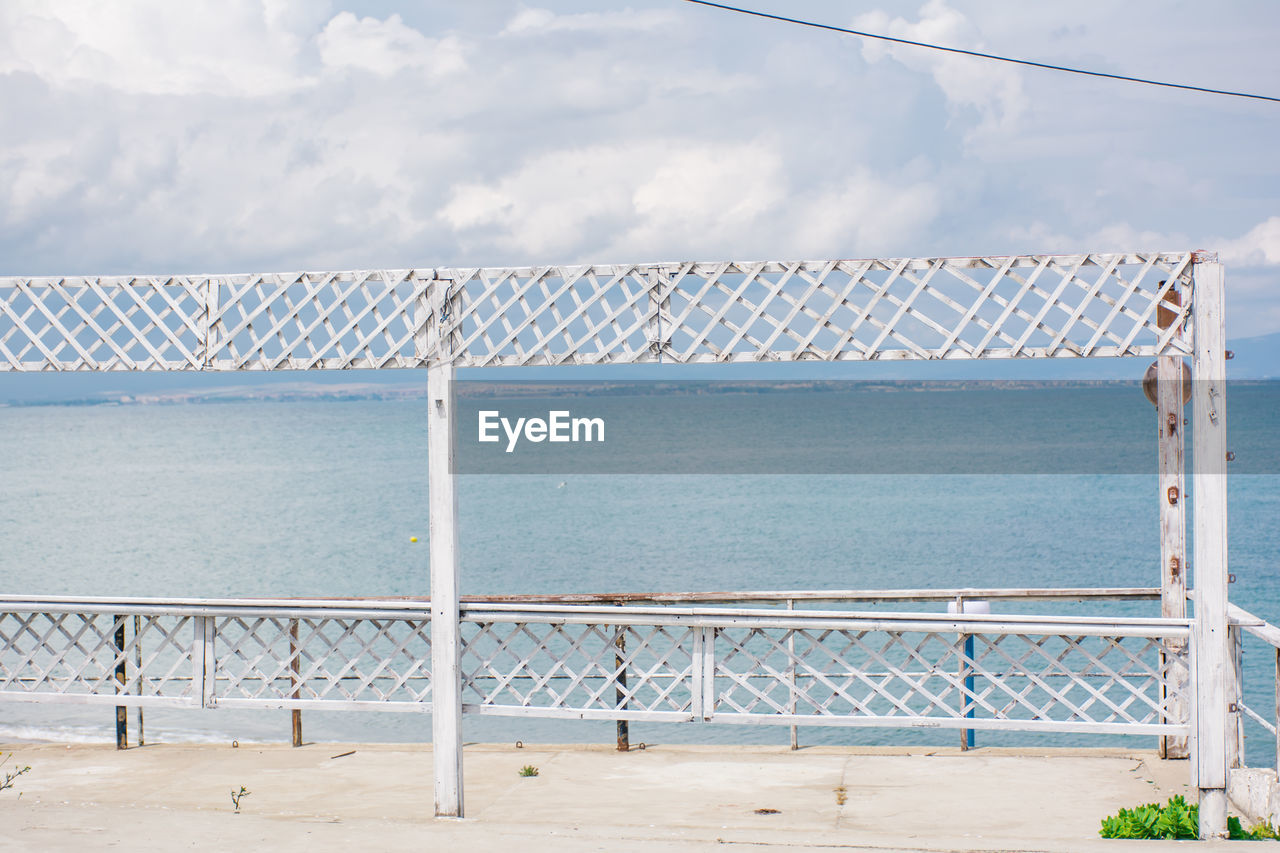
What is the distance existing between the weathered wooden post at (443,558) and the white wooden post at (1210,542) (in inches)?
151

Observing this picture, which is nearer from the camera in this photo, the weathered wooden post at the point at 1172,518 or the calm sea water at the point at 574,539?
the weathered wooden post at the point at 1172,518

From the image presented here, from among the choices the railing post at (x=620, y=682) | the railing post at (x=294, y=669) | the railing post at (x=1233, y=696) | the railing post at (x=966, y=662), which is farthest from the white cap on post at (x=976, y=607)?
the railing post at (x=294, y=669)

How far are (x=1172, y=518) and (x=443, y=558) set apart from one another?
447cm

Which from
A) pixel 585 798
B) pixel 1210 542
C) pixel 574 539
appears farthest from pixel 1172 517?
pixel 574 539

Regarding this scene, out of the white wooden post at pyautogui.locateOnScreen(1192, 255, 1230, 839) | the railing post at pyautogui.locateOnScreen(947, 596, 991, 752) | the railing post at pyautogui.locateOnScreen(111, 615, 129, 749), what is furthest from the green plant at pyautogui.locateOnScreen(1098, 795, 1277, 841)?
the railing post at pyautogui.locateOnScreen(111, 615, 129, 749)

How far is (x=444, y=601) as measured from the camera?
659 centimetres

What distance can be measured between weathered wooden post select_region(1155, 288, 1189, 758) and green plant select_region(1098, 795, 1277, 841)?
0.63 meters

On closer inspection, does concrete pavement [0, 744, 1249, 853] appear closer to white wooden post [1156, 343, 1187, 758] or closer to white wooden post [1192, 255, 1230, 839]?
white wooden post [1192, 255, 1230, 839]

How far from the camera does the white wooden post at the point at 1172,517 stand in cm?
698

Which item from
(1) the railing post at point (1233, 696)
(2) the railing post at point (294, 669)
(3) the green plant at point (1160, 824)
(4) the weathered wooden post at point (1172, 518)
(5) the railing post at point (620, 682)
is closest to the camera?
(3) the green plant at point (1160, 824)

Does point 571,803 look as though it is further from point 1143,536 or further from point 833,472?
point 833,472

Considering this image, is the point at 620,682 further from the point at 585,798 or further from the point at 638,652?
the point at 585,798

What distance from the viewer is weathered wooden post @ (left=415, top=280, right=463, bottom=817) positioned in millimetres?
6437

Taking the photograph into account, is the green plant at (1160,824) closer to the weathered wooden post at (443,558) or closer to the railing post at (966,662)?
the railing post at (966,662)
